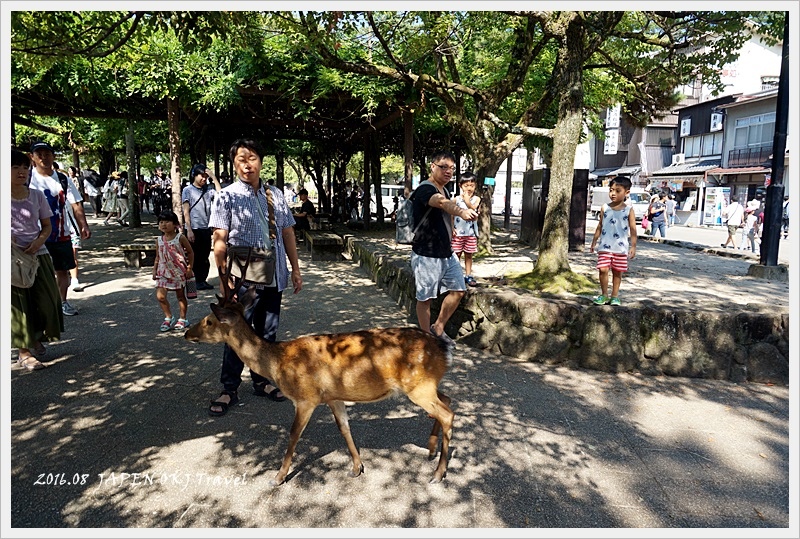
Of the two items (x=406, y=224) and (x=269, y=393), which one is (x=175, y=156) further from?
(x=269, y=393)

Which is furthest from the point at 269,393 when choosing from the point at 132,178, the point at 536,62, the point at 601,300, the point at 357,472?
the point at 132,178

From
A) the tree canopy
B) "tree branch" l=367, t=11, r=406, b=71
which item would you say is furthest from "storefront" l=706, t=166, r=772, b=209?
"tree branch" l=367, t=11, r=406, b=71

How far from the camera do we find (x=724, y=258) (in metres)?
10.8

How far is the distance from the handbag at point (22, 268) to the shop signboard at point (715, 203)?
32.8 metres

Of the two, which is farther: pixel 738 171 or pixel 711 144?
pixel 711 144

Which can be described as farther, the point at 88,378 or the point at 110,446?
the point at 88,378

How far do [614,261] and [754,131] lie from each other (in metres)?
32.1

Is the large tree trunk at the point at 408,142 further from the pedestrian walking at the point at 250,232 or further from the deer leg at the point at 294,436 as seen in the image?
the deer leg at the point at 294,436

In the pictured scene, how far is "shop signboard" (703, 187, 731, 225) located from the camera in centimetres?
2980

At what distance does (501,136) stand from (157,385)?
9.06 m

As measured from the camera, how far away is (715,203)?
100 ft

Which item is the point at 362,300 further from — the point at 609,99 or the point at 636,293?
the point at 609,99

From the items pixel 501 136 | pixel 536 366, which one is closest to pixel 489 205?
pixel 501 136

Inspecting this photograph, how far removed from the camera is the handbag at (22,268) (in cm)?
422
